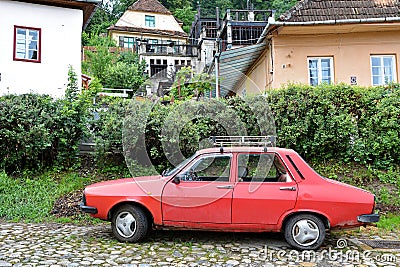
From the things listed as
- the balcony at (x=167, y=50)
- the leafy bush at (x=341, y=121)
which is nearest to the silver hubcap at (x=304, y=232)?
the leafy bush at (x=341, y=121)

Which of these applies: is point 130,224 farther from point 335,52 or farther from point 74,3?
point 74,3

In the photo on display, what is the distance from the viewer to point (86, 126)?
1050cm

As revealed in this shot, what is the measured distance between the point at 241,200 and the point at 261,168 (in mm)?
733

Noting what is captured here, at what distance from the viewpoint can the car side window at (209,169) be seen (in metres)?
6.16

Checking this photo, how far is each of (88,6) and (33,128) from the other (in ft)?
27.6

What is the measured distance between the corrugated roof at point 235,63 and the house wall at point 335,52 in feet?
3.54

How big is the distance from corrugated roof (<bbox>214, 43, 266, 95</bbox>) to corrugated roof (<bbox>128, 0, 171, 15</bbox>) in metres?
32.7

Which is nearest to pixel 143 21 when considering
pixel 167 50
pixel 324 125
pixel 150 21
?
pixel 150 21

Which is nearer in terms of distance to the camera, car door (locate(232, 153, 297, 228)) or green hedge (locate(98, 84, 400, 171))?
car door (locate(232, 153, 297, 228))

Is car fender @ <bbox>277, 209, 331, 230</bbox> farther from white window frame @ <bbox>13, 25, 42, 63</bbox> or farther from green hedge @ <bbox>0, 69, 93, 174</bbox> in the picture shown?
white window frame @ <bbox>13, 25, 42, 63</bbox>

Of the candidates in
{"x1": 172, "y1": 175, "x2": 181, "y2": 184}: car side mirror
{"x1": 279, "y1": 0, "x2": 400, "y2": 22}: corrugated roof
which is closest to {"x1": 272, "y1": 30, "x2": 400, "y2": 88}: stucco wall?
{"x1": 279, "y1": 0, "x2": 400, "y2": 22}: corrugated roof

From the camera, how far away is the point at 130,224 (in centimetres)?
610

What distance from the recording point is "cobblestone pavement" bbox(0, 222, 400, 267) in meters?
5.24

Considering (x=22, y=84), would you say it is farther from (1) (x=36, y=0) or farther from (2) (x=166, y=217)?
(2) (x=166, y=217)
